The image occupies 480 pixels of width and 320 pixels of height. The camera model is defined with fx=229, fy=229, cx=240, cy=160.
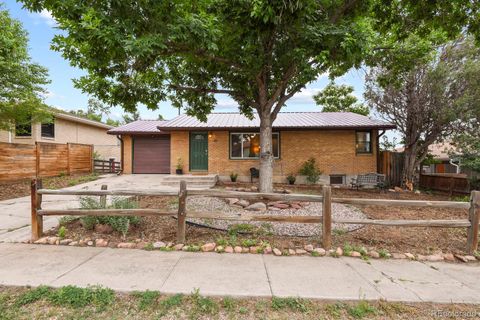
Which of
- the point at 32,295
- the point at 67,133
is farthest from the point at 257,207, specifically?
the point at 67,133

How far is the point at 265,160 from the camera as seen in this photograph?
285 inches

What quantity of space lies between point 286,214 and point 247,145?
7.18 m

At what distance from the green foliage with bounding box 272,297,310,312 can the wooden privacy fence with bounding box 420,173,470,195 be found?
37.4 feet

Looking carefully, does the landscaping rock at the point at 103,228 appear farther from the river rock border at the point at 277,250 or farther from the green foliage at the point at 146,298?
the green foliage at the point at 146,298

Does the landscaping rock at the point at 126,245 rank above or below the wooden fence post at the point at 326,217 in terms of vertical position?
below

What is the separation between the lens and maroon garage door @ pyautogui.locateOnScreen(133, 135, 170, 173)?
46.9ft

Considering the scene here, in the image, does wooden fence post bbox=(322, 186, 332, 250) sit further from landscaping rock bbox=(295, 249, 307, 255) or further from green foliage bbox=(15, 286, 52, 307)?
green foliage bbox=(15, 286, 52, 307)

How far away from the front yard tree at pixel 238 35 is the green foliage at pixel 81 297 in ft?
12.5

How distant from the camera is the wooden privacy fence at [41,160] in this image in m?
9.83

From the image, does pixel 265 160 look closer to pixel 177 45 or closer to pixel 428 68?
pixel 177 45

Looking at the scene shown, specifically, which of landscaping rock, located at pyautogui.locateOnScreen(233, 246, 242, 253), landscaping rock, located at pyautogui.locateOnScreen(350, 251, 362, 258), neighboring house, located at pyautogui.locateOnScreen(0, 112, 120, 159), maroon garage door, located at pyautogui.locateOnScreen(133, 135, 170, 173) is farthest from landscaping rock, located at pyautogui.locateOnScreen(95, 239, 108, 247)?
neighboring house, located at pyautogui.locateOnScreen(0, 112, 120, 159)

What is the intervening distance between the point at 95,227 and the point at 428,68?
1361cm

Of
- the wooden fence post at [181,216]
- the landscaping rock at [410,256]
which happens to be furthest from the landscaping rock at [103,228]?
the landscaping rock at [410,256]

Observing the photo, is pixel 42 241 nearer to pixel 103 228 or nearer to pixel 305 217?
pixel 103 228
